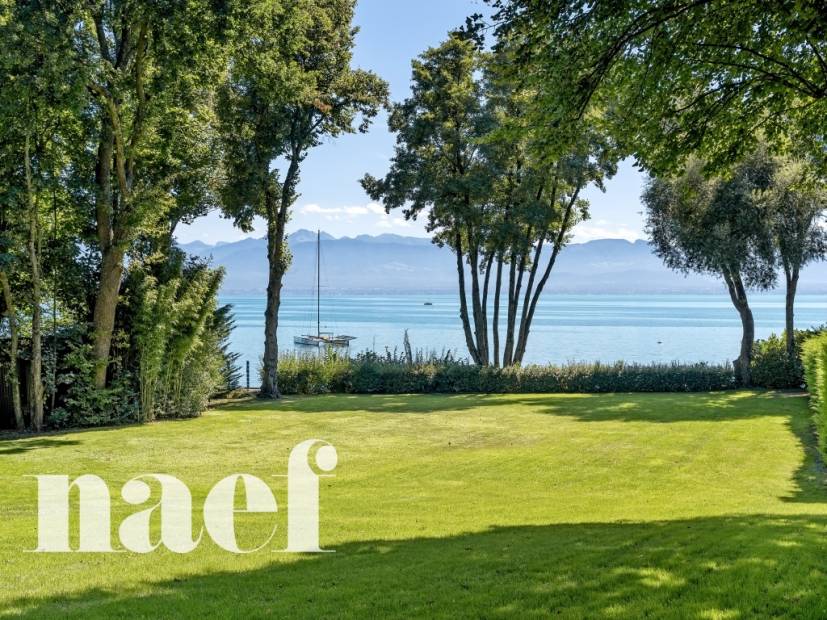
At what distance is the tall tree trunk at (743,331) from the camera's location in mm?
23938

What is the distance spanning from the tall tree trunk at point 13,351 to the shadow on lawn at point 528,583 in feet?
36.9

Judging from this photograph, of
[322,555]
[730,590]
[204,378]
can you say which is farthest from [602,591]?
[204,378]

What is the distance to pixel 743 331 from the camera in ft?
78.5

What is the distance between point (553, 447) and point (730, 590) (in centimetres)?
919

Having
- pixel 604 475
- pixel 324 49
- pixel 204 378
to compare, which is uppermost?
pixel 324 49

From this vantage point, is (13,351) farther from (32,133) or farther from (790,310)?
(790,310)

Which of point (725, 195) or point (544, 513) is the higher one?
point (725, 195)

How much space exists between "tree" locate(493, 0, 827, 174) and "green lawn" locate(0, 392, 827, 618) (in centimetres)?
477

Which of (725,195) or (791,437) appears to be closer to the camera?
(791,437)

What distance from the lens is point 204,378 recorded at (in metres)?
18.7

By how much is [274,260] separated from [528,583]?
20130 millimetres

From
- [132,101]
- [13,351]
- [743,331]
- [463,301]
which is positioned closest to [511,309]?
[463,301]

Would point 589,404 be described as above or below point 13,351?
below

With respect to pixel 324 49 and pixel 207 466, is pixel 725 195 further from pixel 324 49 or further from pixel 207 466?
pixel 207 466
